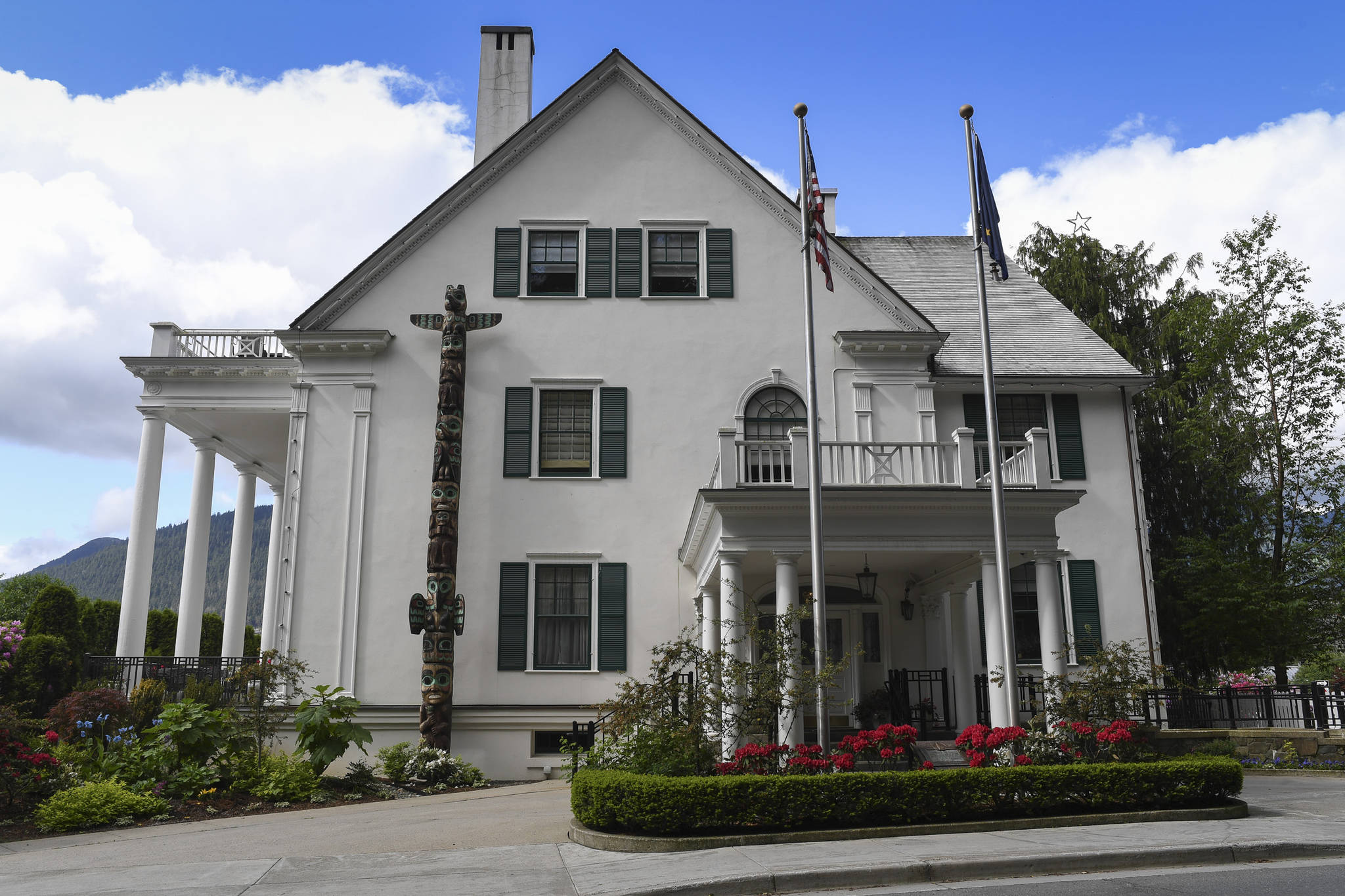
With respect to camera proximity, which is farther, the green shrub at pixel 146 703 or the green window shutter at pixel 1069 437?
the green window shutter at pixel 1069 437

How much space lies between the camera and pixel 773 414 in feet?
62.2

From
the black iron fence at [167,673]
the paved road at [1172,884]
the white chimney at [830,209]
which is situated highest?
the white chimney at [830,209]

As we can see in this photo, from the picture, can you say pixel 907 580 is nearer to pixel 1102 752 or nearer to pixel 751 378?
pixel 751 378

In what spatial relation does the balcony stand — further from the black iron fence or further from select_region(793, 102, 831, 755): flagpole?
the black iron fence

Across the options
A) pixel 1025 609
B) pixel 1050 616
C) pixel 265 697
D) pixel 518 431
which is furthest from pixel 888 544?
pixel 265 697

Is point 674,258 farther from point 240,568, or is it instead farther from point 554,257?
point 240,568

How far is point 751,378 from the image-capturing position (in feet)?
62.7

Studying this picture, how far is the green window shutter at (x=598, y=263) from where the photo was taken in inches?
769

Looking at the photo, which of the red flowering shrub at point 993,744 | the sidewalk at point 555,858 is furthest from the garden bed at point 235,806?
the red flowering shrub at point 993,744

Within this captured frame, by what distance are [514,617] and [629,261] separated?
727 cm

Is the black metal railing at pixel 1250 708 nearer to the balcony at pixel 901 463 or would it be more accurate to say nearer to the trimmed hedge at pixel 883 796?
the balcony at pixel 901 463

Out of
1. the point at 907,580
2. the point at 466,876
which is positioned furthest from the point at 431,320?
the point at 466,876

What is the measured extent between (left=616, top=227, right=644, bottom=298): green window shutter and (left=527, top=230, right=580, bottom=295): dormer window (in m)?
0.81

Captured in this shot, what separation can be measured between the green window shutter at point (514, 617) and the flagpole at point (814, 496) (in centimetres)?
635
